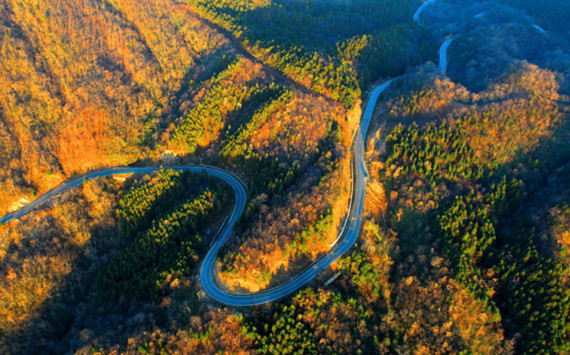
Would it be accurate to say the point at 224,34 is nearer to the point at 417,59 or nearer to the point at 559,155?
the point at 417,59

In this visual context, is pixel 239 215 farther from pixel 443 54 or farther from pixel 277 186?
pixel 443 54

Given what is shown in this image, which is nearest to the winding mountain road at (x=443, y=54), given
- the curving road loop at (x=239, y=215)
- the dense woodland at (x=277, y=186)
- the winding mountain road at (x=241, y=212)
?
the dense woodland at (x=277, y=186)

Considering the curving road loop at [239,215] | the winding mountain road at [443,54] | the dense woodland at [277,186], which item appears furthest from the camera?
the winding mountain road at [443,54]

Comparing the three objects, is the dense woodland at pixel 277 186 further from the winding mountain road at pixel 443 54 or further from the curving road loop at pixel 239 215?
the winding mountain road at pixel 443 54

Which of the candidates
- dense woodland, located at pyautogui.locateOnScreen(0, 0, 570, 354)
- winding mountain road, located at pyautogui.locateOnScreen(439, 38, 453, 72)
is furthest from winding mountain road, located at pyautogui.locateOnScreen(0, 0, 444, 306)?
winding mountain road, located at pyautogui.locateOnScreen(439, 38, 453, 72)

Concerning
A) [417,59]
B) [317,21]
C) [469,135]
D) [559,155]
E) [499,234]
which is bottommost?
[499,234]

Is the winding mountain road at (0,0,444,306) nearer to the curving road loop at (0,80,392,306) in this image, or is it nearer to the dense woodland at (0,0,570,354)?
the curving road loop at (0,80,392,306)

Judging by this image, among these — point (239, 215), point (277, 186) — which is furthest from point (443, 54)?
point (239, 215)

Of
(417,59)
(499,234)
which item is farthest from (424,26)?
(499,234)

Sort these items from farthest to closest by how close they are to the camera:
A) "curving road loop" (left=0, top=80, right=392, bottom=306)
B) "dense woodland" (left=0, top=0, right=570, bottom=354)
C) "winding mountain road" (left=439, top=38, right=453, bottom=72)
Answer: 1. "winding mountain road" (left=439, top=38, right=453, bottom=72)
2. "curving road loop" (left=0, top=80, right=392, bottom=306)
3. "dense woodland" (left=0, top=0, right=570, bottom=354)
